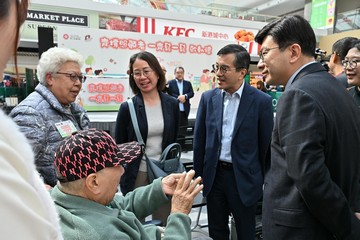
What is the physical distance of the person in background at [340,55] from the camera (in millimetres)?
2787

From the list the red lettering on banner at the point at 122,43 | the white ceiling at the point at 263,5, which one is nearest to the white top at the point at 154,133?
the red lettering on banner at the point at 122,43

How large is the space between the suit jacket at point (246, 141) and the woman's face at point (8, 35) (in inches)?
66.7

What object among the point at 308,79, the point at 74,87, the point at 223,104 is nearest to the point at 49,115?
the point at 74,87

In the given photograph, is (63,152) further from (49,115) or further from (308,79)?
(308,79)

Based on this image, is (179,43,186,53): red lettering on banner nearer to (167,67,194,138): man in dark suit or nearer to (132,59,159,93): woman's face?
(167,67,194,138): man in dark suit

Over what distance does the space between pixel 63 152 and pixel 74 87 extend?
0.97 m

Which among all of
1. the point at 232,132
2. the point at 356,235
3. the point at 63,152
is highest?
the point at 63,152

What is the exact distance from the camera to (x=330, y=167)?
1219 mm

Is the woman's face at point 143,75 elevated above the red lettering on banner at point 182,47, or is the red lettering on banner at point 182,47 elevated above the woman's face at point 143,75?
the red lettering on banner at point 182,47

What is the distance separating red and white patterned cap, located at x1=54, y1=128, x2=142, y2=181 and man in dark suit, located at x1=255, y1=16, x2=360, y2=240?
2.47 ft

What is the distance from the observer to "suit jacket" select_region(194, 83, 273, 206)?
77.1 inches

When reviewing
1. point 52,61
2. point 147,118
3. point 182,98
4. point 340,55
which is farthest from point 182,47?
point 52,61

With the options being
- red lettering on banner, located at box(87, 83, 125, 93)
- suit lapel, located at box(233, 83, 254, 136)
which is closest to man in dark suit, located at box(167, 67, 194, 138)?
red lettering on banner, located at box(87, 83, 125, 93)

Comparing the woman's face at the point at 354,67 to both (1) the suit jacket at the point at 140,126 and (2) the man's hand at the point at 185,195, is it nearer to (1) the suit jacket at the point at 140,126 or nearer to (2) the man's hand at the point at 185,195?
(1) the suit jacket at the point at 140,126
